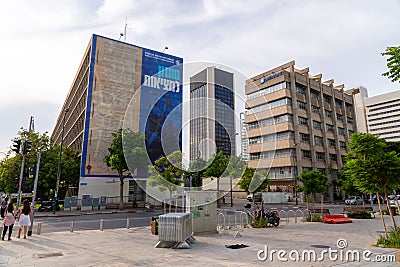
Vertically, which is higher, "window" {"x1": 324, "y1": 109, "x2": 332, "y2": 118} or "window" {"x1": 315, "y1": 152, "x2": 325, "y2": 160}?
"window" {"x1": 324, "y1": 109, "x2": 332, "y2": 118}

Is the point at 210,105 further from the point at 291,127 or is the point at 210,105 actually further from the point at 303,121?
the point at 303,121

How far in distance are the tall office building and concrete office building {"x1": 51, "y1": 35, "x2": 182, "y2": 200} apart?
1677 centimetres

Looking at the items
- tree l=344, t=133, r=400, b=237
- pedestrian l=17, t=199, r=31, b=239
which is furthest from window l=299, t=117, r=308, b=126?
pedestrian l=17, t=199, r=31, b=239

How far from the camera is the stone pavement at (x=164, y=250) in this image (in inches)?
322

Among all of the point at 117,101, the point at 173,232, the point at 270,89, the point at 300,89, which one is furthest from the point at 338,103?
the point at 173,232

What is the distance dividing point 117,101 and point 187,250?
3186 cm

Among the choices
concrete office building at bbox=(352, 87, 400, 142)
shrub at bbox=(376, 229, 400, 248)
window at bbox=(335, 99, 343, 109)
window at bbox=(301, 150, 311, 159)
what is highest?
concrete office building at bbox=(352, 87, 400, 142)

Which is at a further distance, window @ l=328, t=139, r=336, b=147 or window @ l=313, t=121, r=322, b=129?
window @ l=328, t=139, r=336, b=147

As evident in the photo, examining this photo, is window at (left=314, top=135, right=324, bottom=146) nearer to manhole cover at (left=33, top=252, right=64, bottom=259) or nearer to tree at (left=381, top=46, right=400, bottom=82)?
tree at (left=381, top=46, right=400, bottom=82)

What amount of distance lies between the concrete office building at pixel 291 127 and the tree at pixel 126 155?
2454cm

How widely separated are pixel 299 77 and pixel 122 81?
3558 cm

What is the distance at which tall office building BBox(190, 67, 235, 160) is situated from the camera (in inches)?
506

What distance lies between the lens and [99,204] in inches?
1310

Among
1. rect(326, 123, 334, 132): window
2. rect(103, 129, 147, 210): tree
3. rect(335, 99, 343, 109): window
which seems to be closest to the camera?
rect(103, 129, 147, 210): tree
